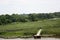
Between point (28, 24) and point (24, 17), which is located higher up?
point (24, 17)

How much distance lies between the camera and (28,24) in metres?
2.30

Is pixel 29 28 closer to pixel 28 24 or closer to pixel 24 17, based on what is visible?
pixel 28 24

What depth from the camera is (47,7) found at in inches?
91.0

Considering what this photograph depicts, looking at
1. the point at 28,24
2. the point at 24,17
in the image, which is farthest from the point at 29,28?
the point at 24,17

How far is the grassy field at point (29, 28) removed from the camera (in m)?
2.25

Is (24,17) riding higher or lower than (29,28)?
higher

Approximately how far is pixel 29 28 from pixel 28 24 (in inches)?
2.6

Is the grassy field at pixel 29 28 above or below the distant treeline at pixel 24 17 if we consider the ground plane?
below

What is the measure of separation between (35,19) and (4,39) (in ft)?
1.91

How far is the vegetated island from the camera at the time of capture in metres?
2.25

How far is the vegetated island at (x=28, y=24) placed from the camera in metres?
2.25

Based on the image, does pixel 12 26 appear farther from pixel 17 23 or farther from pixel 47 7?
pixel 47 7

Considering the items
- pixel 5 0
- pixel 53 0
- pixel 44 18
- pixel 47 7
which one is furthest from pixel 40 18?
pixel 5 0

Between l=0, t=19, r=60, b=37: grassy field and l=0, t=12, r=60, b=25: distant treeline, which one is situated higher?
l=0, t=12, r=60, b=25: distant treeline
